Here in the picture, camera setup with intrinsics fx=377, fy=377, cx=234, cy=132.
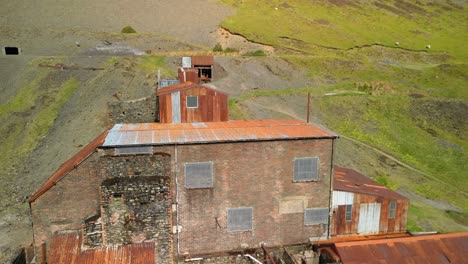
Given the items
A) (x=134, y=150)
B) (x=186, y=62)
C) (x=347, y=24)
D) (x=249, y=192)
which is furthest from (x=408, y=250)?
(x=347, y=24)

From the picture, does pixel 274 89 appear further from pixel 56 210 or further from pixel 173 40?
pixel 56 210

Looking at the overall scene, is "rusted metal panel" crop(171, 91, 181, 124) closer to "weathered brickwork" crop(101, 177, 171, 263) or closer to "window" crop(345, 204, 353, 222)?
"weathered brickwork" crop(101, 177, 171, 263)

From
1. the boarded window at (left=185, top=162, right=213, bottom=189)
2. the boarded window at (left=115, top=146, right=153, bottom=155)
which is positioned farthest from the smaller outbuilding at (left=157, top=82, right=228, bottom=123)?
the boarded window at (left=115, top=146, right=153, bottom=155)

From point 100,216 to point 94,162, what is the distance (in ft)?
8.05

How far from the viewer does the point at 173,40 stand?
62375mm

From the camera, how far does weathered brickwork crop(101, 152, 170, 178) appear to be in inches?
669

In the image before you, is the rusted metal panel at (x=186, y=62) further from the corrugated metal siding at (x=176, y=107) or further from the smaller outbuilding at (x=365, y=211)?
the smaller outbuilding at (x=365, y=211)

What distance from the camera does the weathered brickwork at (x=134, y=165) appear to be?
1700 centimetres

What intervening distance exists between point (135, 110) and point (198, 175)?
14.6 meters

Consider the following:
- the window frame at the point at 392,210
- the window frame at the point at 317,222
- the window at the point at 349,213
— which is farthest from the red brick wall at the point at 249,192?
the window frame at the point at 392,210

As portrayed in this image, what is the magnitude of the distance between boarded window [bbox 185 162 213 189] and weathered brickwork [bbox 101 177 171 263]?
1225mm

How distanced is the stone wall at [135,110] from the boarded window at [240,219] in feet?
47.0

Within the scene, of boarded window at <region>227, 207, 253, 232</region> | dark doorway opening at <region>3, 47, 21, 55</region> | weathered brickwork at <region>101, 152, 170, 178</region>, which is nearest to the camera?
weathered brickwork at <region>101, 152, 170, 178</region>

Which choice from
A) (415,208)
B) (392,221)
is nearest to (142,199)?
(392,221)
